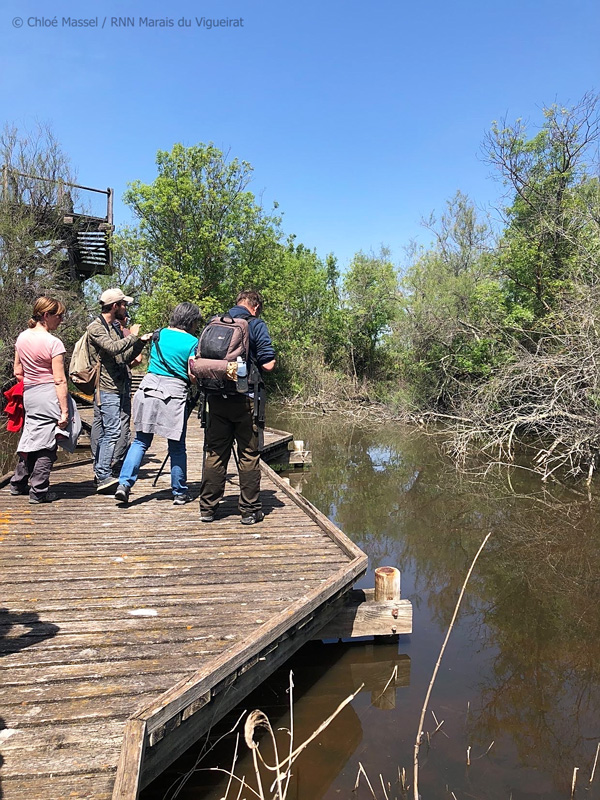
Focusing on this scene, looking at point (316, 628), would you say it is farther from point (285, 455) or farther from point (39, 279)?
point (39, 279)

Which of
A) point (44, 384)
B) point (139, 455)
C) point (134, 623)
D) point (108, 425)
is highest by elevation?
point (44, 384)

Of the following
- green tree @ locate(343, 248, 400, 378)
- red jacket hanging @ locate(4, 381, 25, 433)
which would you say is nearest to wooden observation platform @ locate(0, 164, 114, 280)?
green tree @ locate(343, 248, 400, 378)

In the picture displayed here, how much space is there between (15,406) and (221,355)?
2384 mm

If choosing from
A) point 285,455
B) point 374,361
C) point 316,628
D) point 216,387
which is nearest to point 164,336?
point 216,387

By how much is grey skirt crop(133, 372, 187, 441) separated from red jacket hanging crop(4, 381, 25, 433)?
1.25m

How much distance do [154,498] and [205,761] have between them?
3122mm

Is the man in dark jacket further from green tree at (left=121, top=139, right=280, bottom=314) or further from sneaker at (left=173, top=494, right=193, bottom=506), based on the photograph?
green tree at (left=121, top=139, right=280, bottom=314)

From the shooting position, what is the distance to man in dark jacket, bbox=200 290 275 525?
15.7 ft

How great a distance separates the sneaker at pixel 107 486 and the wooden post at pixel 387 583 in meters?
3.07

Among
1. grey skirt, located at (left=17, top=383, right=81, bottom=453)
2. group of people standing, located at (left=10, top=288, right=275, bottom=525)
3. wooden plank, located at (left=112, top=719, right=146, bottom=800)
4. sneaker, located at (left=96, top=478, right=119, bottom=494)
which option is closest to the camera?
Answer: wooden plank, located at (left=112, top=719, right=146, bottom=800)

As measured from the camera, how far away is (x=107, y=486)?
19.9 feet

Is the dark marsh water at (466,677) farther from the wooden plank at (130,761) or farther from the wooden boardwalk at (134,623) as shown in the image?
the wooden plank at (130,761)

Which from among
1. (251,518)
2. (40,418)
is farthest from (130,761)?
(40,418)

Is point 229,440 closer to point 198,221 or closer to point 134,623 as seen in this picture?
point 134,623
